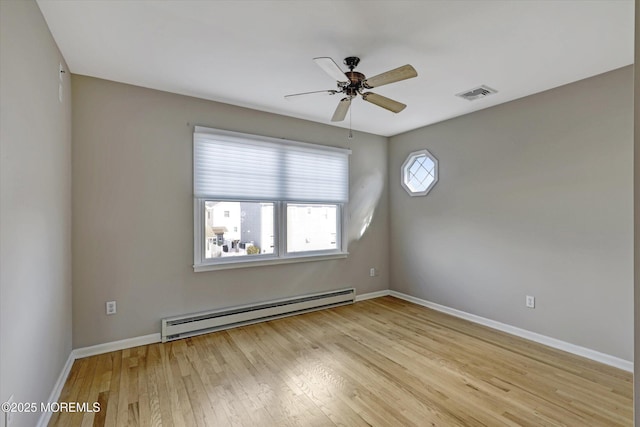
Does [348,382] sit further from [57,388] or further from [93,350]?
[93,350]

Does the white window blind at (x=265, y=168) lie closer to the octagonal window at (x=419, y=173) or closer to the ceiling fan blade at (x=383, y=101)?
the octagonal window at (x=419, y=173)

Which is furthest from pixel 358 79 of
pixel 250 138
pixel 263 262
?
pixel 263 262

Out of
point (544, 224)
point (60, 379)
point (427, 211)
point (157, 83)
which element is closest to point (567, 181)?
point (544, 224)

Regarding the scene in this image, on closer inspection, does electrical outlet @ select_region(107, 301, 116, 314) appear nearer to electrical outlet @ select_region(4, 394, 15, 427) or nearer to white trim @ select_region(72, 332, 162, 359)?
white trim @ select_region(72, 332, 162, 359)

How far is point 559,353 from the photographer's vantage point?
2.93 meters

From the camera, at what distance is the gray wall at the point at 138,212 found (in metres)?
2.79

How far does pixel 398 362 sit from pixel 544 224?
84.3 inches

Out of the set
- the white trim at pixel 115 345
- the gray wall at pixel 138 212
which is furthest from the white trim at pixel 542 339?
the white trim at pixel 115 345

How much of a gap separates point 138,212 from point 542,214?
427 centimetres

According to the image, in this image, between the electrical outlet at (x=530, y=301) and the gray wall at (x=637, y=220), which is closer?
the gray wall at (x=637, y=220)

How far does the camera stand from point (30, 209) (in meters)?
1.74

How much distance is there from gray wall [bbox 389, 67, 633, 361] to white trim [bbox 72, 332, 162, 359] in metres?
3.60

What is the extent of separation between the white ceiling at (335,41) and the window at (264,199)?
2.49ft

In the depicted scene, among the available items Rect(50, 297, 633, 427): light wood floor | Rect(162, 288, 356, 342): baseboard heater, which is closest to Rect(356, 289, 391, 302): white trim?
Rect(162, 288, 356, 342): baseboard heater
